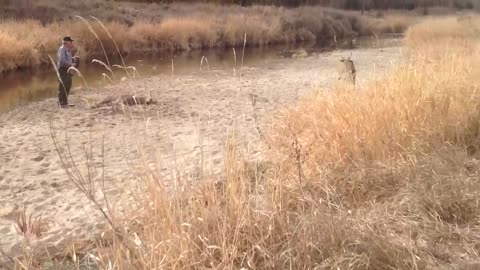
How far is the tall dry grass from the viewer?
9.35ft

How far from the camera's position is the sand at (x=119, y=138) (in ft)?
15.4

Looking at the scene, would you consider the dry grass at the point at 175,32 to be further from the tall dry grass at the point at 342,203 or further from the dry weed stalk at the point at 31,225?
the tall dry grass at the point at 342,203

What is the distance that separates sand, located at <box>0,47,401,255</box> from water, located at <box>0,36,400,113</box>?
3.64ft

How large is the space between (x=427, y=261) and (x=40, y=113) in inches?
365

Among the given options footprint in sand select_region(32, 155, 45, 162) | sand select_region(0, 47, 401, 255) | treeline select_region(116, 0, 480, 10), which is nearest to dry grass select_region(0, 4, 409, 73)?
sand select_region(0, 47, 401, 255)

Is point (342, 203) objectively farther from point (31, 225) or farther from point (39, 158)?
point (39, 158)

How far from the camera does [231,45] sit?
91.1 ft

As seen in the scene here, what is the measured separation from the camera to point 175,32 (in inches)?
1001

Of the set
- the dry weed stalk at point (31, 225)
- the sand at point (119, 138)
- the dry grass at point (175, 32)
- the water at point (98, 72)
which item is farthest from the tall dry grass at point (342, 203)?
the dry grass at point (175, 32)

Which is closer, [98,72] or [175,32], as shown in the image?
[98,72]

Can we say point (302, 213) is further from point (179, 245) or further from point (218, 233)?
point (179, 245)

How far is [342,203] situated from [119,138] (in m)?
5.19

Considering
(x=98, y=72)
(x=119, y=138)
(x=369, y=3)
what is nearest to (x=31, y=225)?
(x=119, y=138)

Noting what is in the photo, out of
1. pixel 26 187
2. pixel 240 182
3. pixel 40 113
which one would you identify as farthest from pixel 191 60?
pixel 240 182
